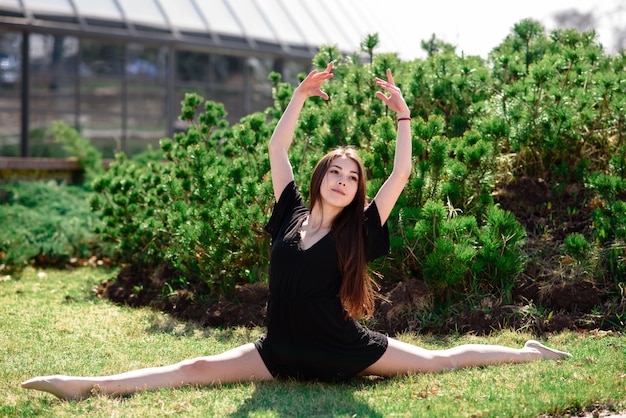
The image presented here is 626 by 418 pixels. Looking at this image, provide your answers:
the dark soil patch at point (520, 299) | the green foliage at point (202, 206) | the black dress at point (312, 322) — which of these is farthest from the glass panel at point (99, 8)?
the black dress at point (312, 322)

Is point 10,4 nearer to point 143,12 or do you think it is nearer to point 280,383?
point 143,12

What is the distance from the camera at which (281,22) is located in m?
16.0

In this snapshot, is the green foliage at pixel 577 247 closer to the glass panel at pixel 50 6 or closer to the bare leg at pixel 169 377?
the bare leg at pixel 169 377

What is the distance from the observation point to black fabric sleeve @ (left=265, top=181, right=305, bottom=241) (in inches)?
162

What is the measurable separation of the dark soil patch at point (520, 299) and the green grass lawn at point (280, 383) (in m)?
0.18

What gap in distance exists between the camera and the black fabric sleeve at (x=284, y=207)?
A: 4121 mm

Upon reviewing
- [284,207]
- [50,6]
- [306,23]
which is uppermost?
[306,23]

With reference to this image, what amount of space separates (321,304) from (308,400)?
488mm

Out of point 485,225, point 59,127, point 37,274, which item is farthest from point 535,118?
point 59,127

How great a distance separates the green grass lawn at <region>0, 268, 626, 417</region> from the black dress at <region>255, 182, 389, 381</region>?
0.44 ft

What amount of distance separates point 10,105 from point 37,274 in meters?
5.78

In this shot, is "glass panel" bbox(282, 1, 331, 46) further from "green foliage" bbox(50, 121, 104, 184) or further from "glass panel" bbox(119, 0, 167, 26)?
"green foliage" bbox(50, 121, 104, 184)

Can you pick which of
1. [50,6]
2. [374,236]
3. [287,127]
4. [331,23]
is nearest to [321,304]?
[374,236]

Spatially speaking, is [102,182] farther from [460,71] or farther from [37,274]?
[460,71]
